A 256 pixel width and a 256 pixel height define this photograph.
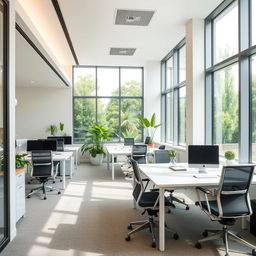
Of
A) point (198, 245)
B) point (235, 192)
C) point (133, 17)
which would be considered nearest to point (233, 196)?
point (235, 192)

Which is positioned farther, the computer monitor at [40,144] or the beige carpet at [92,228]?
the computer monitor at [40,144]

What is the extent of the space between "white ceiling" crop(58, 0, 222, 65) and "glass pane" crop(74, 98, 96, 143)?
1979mm

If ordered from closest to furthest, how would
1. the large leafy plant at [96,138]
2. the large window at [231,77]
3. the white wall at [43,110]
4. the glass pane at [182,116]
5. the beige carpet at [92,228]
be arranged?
the beige carpet at [92,228] < the large window at [231,77] < the glass pane at [182,116] < the large leafy plant at [96,138] < the white wall at [43,110]

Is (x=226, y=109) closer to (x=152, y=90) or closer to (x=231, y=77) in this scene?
(x=231, y=77)

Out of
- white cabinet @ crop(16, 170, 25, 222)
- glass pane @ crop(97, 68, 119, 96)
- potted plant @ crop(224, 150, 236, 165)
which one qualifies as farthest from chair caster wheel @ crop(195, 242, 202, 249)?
glass pane @ crop(97, 68, 119, 96)

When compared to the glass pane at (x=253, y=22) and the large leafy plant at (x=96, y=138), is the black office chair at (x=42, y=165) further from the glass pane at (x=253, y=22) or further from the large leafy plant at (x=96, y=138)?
the glass pane at (x=253, y=22)

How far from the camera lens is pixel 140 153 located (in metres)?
7.06

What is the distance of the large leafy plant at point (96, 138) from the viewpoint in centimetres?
953

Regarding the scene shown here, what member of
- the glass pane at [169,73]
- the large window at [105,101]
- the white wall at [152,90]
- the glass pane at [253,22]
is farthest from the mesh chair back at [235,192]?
the large window at [105,101]

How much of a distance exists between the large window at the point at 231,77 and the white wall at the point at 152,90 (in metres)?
4.35

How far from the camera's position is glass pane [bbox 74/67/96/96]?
1059cm

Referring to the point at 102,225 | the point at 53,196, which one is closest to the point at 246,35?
the point at 102,225

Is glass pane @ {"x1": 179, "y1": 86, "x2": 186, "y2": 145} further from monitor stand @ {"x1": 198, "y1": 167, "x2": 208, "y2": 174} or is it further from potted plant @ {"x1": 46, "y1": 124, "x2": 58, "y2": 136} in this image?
potted plant @ {"x1": 46, "y1": 124, "x2": 58, "y2": 136}

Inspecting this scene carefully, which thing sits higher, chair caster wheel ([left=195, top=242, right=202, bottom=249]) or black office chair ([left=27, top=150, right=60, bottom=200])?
black office chair ([left=27, top=150, right=60, bottom=200])
